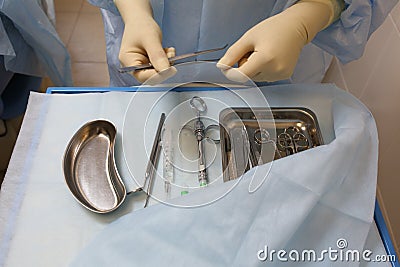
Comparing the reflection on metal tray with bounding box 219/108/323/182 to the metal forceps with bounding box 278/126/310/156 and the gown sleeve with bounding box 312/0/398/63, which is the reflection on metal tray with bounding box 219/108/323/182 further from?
the gown sleeve with bounding box 312/0/398/63

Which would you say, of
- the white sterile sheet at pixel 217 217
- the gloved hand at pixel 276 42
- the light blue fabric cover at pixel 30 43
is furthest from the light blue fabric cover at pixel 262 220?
the light blue fabric cover at pixel 30 43

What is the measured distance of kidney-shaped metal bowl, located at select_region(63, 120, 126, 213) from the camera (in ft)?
1.85

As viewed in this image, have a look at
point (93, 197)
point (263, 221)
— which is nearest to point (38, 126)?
point (93, 197)

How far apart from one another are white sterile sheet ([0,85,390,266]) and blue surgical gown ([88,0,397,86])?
13cm

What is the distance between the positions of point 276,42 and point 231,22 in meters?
0.15

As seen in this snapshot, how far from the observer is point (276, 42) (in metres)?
0.57

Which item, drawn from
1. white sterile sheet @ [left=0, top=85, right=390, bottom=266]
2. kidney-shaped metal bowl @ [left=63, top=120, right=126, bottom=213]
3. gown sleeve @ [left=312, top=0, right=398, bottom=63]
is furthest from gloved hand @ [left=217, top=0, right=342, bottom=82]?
kidney-shaped metal bowl @ [left=63, top=120, right=126, bottom=213]

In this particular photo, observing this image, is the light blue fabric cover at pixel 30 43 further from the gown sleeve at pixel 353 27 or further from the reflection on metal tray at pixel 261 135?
the gown sleeve at pixel 353 27

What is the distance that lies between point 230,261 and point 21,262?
11.6 inches

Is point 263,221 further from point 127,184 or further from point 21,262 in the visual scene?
point 21,262

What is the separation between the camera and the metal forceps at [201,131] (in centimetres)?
59

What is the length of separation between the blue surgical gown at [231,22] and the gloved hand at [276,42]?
5 centimetres

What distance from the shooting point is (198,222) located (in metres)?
0.49

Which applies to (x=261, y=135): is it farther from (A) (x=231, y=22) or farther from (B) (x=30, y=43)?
(B) (x=30, y=43)
